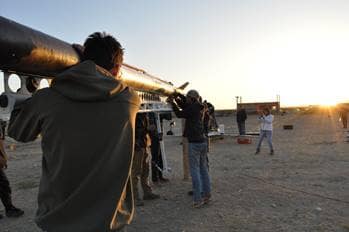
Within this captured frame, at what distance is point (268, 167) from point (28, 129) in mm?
10148

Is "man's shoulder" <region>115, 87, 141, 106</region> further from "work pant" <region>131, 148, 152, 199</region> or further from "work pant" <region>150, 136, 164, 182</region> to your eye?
"work pant" <region>150, 136, 164, 182</region>

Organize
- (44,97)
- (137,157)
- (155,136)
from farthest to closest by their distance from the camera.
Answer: (155,136) < (137,157) < (44,97)

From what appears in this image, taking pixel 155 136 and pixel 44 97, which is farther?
pixel 155 136

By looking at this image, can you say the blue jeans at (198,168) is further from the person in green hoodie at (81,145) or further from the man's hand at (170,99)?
the person in green hoodie at (81,145)

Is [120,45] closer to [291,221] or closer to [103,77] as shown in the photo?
[103,77]

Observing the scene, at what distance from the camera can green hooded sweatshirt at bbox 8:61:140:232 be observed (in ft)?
6.57

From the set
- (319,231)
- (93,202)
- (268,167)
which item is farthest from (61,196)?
(268,167)

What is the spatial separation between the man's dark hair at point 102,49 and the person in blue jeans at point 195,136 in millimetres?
4596

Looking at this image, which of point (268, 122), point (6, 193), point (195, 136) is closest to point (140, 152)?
point (195, 136)

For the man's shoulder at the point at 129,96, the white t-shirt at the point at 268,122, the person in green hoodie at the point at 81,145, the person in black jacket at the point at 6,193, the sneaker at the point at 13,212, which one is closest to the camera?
the person in green hoodie at the point at 81,145

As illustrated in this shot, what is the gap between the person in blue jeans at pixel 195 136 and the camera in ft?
22.7

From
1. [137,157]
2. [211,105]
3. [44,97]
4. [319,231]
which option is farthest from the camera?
[211,105]

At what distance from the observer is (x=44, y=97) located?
6.66ft

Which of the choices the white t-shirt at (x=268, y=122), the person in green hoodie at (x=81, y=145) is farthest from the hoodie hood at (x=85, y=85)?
the white t-shirt at (x=268, y=122)
